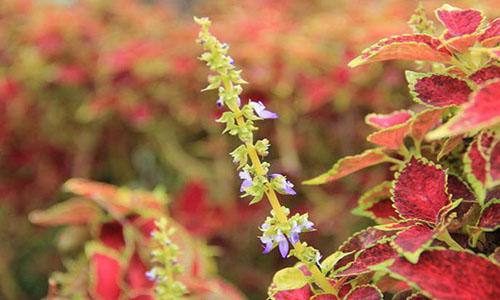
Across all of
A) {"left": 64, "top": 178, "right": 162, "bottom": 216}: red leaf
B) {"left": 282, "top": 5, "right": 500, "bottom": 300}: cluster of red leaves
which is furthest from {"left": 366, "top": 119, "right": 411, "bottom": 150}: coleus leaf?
{"left": 64, "top": 178, "right": 162, "bottom": 216}: red leaf

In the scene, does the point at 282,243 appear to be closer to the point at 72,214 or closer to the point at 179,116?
the point at 72,214

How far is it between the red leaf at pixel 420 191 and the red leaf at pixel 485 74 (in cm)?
6

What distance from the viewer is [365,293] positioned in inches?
19.4

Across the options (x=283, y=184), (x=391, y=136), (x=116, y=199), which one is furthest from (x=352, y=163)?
(x=116, y=199)

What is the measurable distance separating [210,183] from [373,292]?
48.8 inches

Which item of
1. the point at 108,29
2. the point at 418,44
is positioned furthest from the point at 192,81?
the point at 418,44

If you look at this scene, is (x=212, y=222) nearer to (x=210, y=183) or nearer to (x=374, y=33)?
(x=210, y=183)

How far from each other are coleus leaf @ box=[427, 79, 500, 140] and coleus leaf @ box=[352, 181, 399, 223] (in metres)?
0.23

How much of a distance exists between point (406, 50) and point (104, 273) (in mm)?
596

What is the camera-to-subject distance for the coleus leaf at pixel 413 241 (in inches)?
17.1

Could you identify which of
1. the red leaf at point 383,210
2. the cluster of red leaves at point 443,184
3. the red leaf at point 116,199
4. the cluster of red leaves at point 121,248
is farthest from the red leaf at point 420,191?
the red leaf at point 116,199

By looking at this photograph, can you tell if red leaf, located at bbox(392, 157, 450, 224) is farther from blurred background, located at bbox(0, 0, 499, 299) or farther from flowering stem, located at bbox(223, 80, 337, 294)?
blurred background, located at bbox(0, 0, 499, 299)

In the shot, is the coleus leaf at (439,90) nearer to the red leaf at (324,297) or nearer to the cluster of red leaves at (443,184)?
the cluster of red leaves at (443,184)

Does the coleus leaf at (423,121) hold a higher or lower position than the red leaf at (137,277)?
lower
